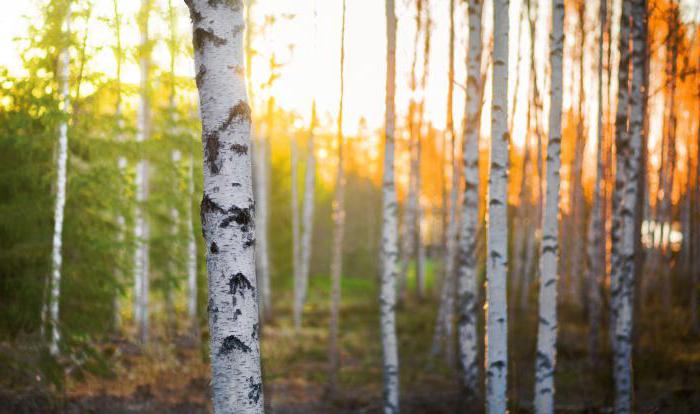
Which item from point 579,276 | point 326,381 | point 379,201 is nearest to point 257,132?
point 326,381

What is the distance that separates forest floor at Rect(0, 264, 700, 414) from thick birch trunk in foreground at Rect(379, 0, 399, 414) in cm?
117

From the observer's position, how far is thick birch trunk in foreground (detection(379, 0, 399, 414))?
900 centimetres

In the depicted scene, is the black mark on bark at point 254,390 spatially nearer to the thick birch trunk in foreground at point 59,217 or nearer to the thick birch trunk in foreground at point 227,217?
the thick birch trunk in foreground at point 227,217

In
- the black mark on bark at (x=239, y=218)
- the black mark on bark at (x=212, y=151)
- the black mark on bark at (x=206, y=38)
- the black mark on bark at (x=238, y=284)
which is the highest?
the black mark on bark at (x=206, y=38)

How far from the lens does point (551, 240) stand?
7512mm

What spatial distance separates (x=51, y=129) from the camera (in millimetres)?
8797

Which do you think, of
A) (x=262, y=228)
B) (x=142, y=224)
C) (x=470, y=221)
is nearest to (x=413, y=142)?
(x=262, y=228)

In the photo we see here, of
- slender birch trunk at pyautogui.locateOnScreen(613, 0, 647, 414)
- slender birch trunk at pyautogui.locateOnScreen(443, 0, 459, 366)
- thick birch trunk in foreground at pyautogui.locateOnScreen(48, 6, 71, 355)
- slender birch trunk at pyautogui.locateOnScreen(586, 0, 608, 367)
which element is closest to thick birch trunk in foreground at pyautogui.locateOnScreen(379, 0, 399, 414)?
slender birch trunk at pyautogui.locateOnScreen(613, 0, 647, 414)

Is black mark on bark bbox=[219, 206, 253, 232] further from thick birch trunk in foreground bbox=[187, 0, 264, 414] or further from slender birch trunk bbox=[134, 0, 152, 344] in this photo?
slender birch trunk bbox=[134, 0, 152, 344]

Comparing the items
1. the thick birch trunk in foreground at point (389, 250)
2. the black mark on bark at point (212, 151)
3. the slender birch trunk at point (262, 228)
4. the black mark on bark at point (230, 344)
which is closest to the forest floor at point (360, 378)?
the thick birch trunk in foreground at point (389, 250)

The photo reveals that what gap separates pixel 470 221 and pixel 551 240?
3.00 metres

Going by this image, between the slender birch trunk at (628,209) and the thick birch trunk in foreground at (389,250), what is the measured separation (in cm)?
305

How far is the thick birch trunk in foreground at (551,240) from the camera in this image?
7.41m

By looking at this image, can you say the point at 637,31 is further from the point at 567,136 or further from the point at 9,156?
the point at 567,136
